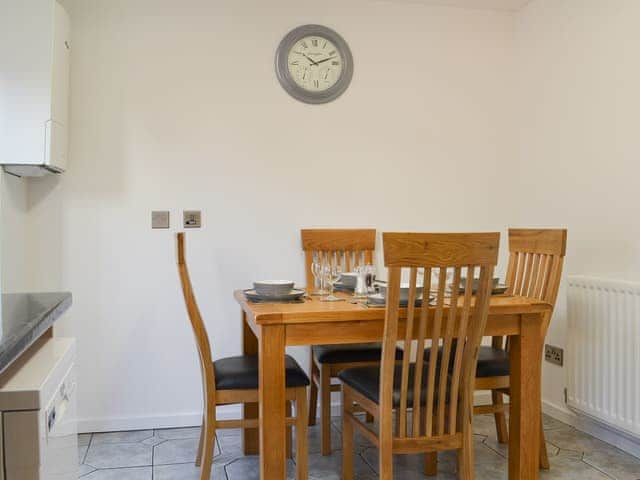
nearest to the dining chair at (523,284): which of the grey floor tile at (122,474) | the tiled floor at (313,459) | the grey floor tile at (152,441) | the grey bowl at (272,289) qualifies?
the tiled floor at (313,459)

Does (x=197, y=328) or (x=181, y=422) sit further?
(x=181, y=422)

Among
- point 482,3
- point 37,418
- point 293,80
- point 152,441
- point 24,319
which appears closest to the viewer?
point 37,418

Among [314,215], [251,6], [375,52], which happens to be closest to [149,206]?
[314,215]

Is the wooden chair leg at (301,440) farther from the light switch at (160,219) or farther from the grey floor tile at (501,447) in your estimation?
the light switch at (160,219)

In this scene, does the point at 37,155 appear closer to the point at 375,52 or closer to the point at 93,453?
the point at 93,453

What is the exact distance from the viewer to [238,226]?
3039mm

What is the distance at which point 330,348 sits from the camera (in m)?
2.68

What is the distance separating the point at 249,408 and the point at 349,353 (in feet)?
1.70

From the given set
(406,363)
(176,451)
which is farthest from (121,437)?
(406,363)

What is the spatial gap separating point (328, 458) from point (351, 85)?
1.96 meters

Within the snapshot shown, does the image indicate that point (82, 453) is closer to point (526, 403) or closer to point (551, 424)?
point (526, 403)

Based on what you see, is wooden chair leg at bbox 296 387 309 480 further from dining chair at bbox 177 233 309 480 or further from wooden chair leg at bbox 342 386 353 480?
wooden chair leg at bbox 342 386 353 480

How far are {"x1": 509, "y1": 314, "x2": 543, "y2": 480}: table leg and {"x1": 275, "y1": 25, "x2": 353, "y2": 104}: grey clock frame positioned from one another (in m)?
1.66

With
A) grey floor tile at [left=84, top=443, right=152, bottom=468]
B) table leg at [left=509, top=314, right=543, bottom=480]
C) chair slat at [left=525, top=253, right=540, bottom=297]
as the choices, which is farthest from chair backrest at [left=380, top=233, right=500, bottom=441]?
grey floor tile at [left=84, top=443, right=152, bottom=468]
